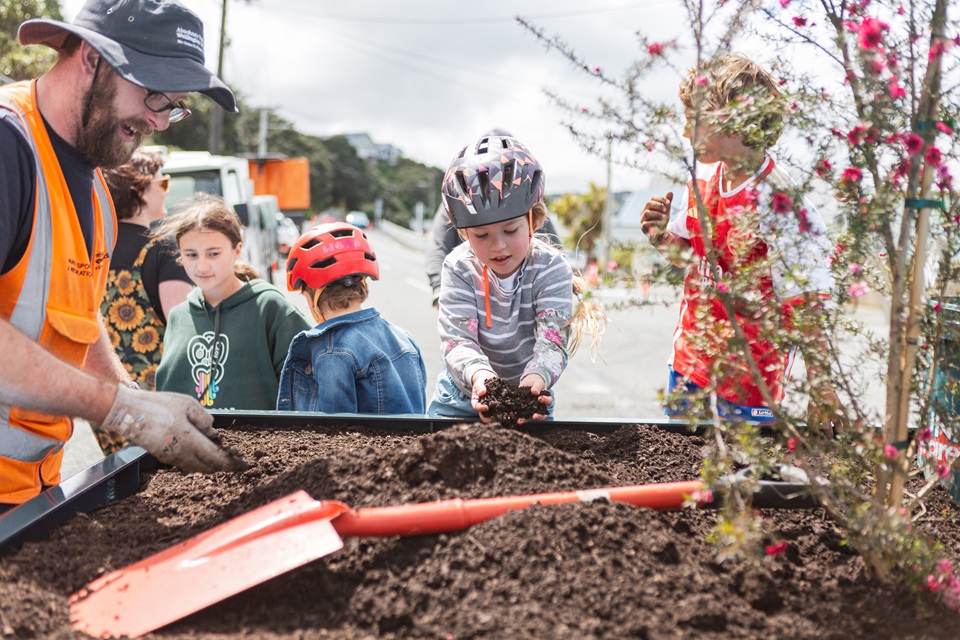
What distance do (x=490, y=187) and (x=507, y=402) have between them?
28.5 inches

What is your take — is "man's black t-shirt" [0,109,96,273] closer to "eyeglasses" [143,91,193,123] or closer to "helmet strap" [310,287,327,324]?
"eyeglasses" [143,91,193,123]

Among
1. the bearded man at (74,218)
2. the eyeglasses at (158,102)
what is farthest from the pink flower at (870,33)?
the eyeglasses at (158,102)

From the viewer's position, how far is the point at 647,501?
1.68 m

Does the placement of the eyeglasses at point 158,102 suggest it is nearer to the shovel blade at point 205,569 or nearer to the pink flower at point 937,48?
the shovel blade at point 205,569

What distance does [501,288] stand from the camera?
8.86ft

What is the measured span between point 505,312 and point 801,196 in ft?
4.31

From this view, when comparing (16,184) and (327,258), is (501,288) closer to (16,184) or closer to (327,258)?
(327,258)

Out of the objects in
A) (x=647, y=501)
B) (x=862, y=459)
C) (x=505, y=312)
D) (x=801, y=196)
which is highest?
(x=801, y=196)

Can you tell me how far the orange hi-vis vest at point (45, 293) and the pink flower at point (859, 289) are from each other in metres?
1.76

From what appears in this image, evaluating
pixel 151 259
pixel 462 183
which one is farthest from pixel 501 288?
pixel 151 259

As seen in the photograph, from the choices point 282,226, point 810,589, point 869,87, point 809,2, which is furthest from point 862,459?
point 282,226

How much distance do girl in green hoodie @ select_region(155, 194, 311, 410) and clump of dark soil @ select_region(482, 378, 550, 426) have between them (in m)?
1.35

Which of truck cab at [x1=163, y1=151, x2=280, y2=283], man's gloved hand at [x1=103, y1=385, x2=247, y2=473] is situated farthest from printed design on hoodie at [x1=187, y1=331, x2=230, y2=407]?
truck cab at [x1=163, y1=151, x2=280, y2=283]

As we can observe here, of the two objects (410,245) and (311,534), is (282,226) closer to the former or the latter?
(311,534)
